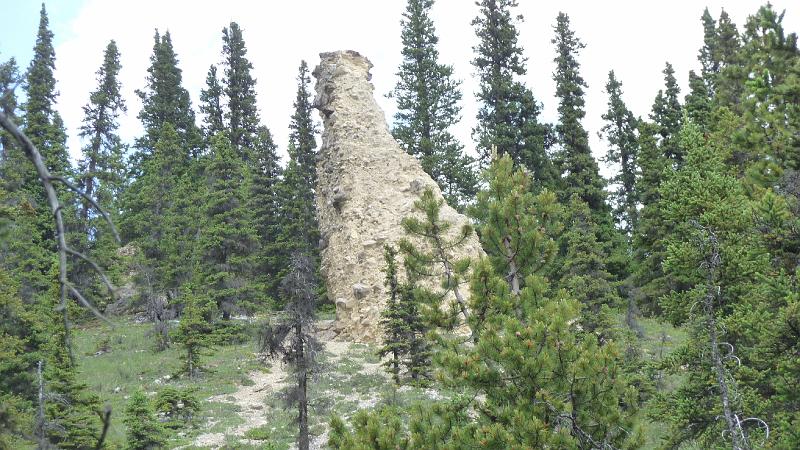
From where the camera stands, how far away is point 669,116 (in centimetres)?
4300

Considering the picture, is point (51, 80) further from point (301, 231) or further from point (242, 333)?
point (242, 333)

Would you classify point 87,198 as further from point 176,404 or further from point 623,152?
point 623,152

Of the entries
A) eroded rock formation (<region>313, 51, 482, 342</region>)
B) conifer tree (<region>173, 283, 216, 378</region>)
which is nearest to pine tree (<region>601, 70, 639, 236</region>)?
eroded rock formation (<region>313, 51, 482, 342</region>)

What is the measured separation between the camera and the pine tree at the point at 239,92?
54844 mm

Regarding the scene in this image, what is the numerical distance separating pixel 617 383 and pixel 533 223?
13.7 feet

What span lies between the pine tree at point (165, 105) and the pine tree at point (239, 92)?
138 inches

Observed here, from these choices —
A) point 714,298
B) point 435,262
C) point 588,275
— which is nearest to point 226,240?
point 588,275

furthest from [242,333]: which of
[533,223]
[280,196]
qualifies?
[533,223]

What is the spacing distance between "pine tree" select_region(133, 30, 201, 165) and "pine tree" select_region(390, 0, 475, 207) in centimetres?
1921

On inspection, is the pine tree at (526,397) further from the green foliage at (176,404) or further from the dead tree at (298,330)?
the green foliage at (176,404)

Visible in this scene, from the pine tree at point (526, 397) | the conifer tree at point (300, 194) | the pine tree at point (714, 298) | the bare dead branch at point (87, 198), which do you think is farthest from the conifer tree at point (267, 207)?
the bare dead branch at point (87, 198)

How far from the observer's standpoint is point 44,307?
805 inches

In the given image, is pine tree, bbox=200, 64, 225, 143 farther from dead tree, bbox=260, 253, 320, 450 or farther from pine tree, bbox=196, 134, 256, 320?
dead tree, bbox=260, 253, 320, 450

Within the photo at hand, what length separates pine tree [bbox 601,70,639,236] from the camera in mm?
46625
